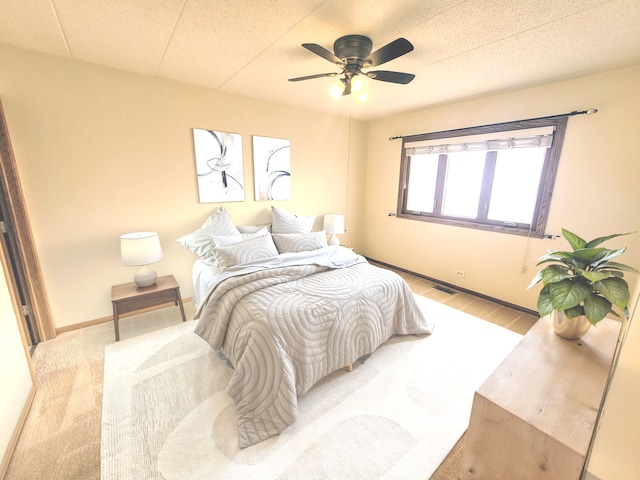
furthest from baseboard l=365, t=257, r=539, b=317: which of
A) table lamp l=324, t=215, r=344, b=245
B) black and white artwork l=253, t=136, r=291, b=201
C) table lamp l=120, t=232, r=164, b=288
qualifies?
table lamp l=120, t=232, r=164, b=288

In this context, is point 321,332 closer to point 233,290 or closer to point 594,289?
point 233,290

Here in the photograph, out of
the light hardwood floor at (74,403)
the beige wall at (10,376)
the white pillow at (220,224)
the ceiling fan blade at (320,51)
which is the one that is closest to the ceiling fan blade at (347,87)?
the ceiling fan blade at (320,51)

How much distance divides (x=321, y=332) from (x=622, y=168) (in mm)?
2917

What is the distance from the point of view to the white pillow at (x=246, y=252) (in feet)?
7.73

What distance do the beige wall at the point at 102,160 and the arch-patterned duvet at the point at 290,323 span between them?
3.99 ft

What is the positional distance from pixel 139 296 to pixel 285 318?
1.56 meters

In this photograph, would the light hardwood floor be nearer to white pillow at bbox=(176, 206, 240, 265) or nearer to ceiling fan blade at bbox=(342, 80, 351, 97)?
white pillow at bbox=(176, 206, 240, 265)

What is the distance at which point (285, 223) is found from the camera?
3.29 metres

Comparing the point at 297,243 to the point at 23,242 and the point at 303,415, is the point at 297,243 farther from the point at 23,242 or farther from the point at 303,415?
the point at 23,242

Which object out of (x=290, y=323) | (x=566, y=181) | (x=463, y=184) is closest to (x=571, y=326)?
(x=290, y=323)

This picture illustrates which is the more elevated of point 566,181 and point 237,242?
point 566,181

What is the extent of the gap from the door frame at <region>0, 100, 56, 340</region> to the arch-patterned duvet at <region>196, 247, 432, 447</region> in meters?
1.54

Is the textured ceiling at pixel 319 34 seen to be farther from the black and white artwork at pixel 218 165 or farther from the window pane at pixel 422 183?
the window pane at pixel 422 183

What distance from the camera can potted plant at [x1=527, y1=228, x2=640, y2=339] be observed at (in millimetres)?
1117
